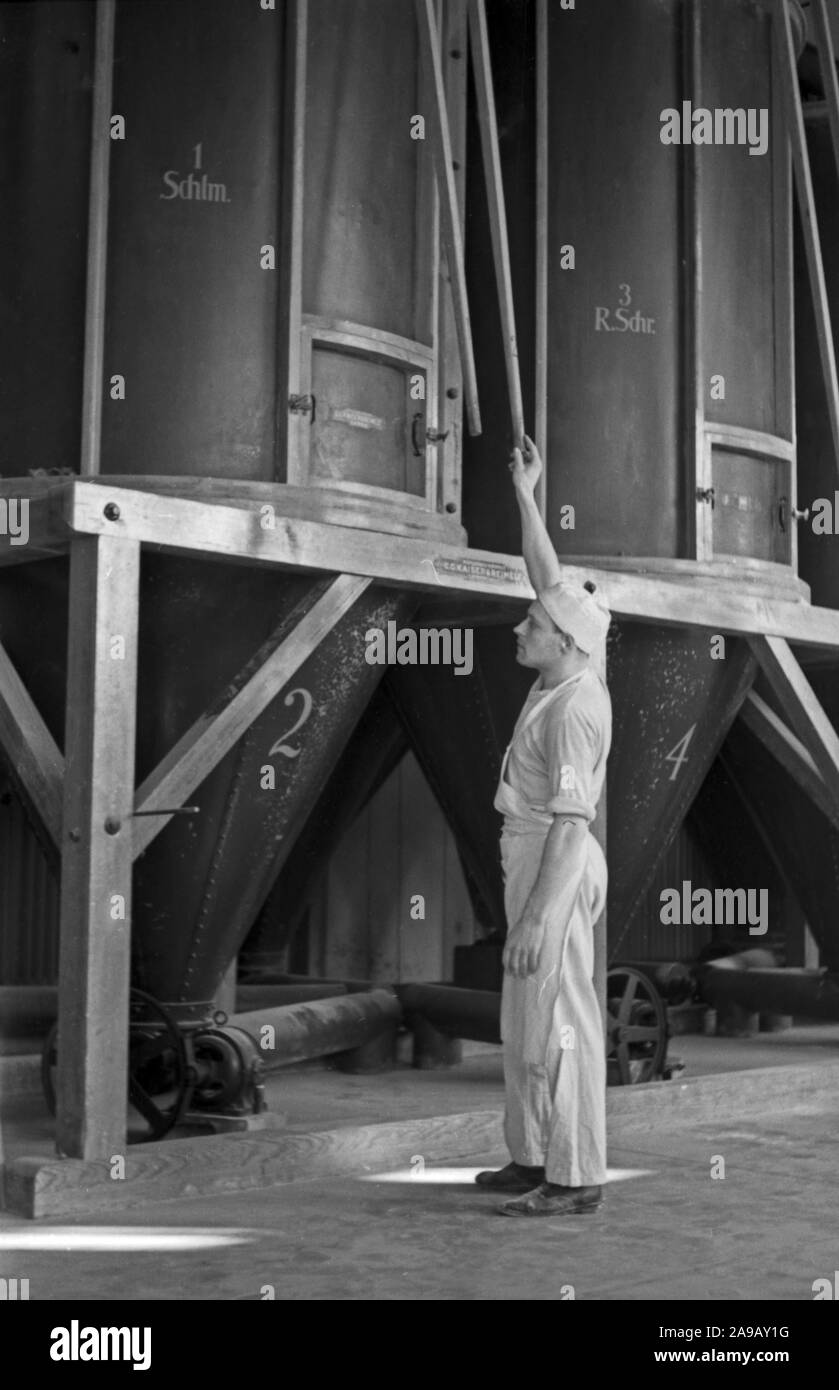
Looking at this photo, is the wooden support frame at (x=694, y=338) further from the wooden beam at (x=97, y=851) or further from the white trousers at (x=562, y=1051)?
the wooden beam at (x=97, y=851)

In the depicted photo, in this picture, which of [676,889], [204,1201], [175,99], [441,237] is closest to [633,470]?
[441,237]

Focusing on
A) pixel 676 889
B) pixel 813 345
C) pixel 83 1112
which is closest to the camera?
pixel 83 1112

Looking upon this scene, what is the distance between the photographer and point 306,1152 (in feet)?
25.3

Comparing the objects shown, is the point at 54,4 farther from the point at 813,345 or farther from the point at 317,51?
the point at 813,345

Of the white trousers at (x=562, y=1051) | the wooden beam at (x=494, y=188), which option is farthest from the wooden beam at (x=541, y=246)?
the white trousers at (x=562, y=1051)

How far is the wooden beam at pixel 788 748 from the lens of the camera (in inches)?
436

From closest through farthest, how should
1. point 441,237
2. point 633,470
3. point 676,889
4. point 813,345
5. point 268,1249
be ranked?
point 268,1249
point 441,237
point 633,470
point 813,345
point 676,889

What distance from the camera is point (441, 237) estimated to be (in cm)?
962

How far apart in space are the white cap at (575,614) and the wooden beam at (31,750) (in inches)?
83.1

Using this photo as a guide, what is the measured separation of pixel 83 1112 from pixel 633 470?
516 centimetres

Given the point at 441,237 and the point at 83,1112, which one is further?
the point at 441,237

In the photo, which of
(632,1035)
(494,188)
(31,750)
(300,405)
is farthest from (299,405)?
(632,1035)

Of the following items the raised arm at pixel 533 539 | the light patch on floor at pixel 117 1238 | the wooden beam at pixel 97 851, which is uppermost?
the raised arm at pixel 533 539

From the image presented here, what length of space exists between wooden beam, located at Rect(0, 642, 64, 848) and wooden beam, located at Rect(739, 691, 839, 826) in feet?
15.6
